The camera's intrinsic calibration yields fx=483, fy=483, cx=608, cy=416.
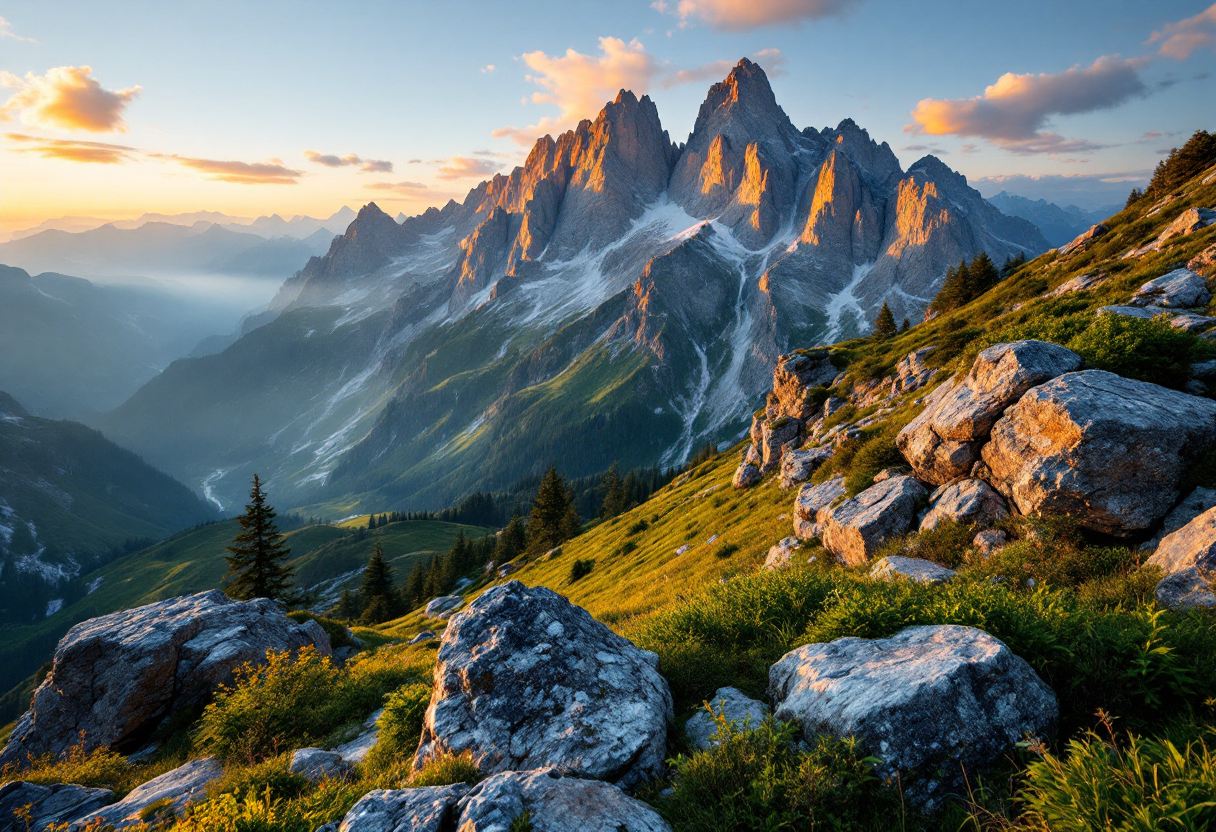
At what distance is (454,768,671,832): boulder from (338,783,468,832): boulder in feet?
0.76

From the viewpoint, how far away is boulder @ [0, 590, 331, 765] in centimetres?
1895

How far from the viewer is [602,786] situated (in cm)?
637

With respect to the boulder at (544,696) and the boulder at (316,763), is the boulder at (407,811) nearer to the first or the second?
the boulder at (544,696)

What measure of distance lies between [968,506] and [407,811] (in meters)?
15.0

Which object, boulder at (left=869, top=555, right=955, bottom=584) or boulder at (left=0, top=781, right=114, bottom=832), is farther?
boulder at (left=869, top=555, right=955, bottom=584)

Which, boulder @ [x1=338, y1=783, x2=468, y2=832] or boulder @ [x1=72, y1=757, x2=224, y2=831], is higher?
boulder @ [x1=338, y1=783, x2=468, y2=832]

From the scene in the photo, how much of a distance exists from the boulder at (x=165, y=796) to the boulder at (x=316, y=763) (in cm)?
177

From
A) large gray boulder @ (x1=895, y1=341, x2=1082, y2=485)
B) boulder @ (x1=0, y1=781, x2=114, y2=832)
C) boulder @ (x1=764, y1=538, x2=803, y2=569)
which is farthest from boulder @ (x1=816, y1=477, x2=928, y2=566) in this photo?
boulder @ (x1=0, y1=781, x2=114, y2=832)

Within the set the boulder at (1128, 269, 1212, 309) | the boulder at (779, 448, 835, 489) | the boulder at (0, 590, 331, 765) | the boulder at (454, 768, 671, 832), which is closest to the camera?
the boulder at (454, 768, 671, 832)

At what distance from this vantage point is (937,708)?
20.3ft

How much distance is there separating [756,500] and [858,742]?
104 feet

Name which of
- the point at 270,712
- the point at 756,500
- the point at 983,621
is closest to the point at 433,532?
the point at 756,500

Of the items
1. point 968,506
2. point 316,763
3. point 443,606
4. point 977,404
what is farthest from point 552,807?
point 443,606

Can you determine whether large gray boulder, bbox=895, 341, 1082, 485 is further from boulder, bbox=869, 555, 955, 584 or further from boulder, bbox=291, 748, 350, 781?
boulder, bbox=291, 748, 350, 781
